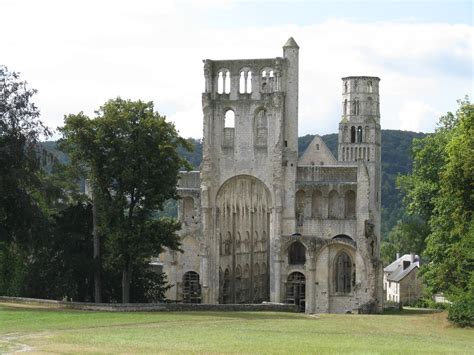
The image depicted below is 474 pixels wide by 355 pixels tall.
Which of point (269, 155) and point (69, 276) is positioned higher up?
point (269, 155)

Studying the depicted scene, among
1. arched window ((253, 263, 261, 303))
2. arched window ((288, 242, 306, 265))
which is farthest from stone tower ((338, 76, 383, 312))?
arched window ((288, 242, 306, 265))

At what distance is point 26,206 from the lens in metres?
52.6

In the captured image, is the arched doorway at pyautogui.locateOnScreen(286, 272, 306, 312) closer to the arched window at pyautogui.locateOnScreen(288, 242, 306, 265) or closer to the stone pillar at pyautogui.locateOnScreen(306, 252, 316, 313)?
the arched window at pyautogui.locateOnScreen(288, 242, 306, 265)

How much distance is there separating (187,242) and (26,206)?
62.2ft

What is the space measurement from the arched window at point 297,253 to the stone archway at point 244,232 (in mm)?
2837

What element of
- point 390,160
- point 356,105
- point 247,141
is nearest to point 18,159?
point 247,141

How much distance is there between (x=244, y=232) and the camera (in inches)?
2913

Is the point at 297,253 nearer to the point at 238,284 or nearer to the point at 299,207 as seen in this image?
the point at 299,207

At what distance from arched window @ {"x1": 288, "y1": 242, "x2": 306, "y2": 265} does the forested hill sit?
7739 centimetres

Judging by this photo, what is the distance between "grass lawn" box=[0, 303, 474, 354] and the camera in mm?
35875

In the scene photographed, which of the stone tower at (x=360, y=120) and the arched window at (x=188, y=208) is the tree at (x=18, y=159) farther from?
the stone tower at (x=360, y=120)

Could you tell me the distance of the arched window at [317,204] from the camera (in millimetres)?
67312

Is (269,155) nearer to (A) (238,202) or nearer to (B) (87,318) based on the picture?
(A) (238,202)

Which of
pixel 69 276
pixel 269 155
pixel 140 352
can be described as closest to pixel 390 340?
pixel 140 352
